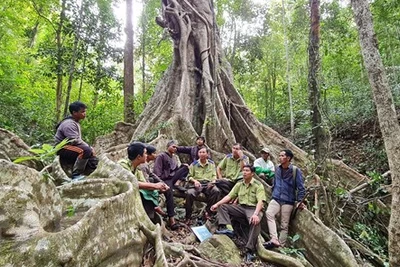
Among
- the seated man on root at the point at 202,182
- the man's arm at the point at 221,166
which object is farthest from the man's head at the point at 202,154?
the man's arm at the point at 221,166

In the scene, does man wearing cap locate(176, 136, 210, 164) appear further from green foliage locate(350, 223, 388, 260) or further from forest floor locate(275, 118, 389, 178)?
green foliage locate(350, 223, 388, 260)

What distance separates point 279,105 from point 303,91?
4.94ft

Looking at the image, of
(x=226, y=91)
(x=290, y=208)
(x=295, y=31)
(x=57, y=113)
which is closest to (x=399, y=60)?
(x=295, y=31)

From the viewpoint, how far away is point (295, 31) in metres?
12.2

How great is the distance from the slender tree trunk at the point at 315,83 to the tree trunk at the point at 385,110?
1.61 m

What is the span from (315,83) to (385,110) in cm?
219

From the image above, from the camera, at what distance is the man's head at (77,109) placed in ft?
16.3

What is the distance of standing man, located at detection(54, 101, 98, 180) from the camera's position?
193 inches

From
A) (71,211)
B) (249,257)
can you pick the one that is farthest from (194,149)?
(71,211)

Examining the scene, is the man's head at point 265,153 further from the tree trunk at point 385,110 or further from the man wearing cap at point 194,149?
the tree trunk at point 385,110

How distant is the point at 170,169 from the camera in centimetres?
586

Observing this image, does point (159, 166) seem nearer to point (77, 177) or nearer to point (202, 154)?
Answer: point (202, 154)

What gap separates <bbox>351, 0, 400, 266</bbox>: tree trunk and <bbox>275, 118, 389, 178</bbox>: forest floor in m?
3.69

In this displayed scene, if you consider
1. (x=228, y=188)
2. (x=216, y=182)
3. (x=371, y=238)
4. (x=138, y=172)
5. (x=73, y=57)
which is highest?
(x=73, y=57)
